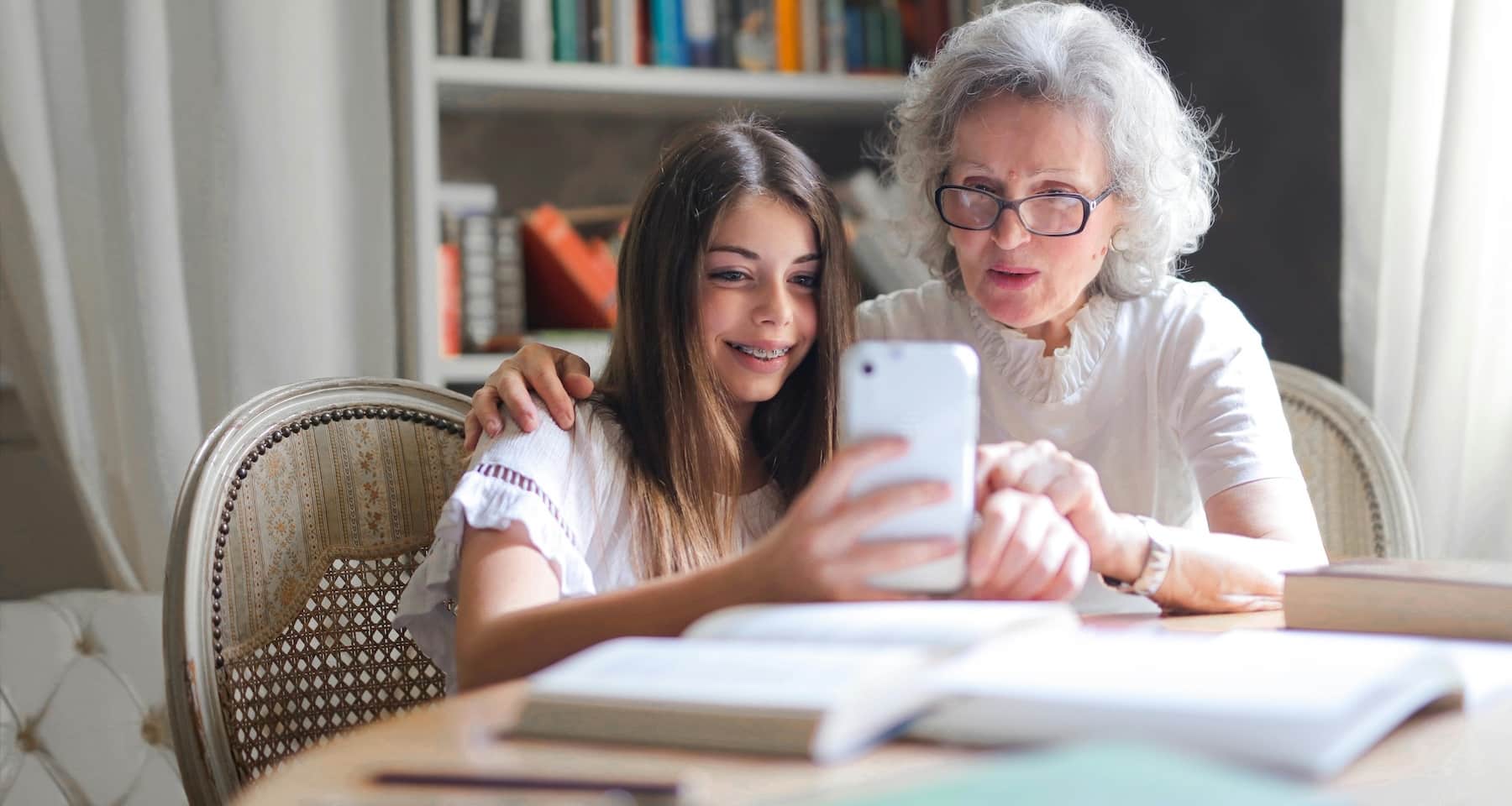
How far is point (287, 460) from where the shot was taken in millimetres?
1239

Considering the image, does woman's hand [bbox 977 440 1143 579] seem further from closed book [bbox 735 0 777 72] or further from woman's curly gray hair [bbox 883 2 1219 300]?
closed book [bbox 735 0 777 72]

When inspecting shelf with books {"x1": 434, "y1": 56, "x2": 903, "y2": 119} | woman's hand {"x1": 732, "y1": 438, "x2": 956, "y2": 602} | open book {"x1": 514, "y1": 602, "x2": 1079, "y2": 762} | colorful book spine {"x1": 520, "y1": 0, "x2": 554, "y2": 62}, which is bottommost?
open book {"x1": 514, "y1": 602, "x2": 1079, "y2": 762}

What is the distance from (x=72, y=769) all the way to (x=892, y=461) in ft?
4.60

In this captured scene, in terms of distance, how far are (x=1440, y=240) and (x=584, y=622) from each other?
1.36 m

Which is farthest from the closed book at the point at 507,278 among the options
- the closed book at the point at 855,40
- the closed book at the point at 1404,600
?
the closed book at the point at 1404,600

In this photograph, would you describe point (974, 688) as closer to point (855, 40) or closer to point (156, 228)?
point (156, 228)

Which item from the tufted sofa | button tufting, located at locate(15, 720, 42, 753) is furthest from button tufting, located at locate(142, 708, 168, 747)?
button tufting, located at locate(15, 720, 42, 753)

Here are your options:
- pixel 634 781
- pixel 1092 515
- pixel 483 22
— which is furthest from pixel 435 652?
pixel 483 22

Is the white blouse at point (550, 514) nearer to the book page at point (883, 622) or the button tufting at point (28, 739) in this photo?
the book page at point (883, 622)

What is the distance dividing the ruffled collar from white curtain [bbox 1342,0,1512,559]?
22.6 inches

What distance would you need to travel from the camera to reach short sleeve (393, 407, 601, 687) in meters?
Answer: 1.08

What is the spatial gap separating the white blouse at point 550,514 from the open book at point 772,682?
15.0 inches

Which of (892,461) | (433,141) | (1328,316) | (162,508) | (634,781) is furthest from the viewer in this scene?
(433,141)

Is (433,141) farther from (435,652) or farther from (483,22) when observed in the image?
(435,652)
